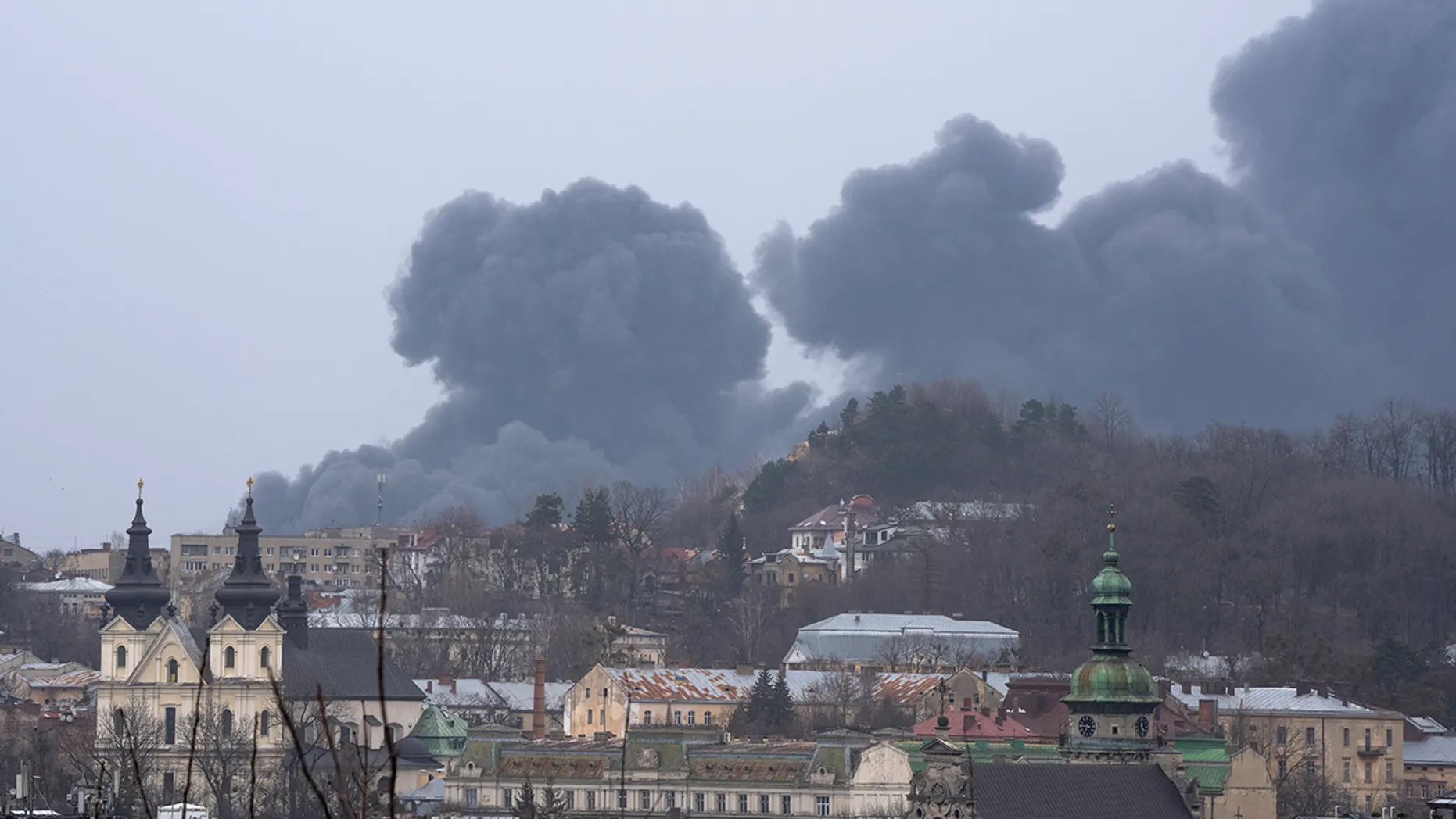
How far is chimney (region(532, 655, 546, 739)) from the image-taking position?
9782 centimetres

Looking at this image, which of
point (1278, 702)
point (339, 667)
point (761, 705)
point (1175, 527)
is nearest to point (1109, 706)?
point (1278, 702)

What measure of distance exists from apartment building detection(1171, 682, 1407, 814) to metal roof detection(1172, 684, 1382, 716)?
0.08 feet

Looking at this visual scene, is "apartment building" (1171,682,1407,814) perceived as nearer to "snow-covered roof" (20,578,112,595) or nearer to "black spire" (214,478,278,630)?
"black spire" (214,478,278,630)

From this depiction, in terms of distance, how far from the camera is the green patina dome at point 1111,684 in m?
74.2

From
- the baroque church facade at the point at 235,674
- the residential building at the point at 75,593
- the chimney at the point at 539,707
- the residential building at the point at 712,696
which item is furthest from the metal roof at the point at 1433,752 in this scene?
the residential building at the point at 75,593

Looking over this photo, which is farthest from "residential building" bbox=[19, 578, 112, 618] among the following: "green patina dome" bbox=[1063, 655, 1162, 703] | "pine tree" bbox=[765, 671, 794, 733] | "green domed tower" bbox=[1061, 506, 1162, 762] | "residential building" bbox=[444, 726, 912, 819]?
"green patina dome" bbox=[1063, 655, 1162, 703]

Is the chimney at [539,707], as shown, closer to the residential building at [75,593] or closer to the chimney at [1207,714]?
the chimney at [1207,714]

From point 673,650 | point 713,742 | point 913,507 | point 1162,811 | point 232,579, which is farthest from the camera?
point 913,507

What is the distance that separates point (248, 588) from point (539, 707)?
1376 cm

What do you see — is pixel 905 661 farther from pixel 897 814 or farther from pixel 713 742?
pixel 897 814

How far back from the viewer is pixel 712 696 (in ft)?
→ 356

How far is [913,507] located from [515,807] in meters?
89.7

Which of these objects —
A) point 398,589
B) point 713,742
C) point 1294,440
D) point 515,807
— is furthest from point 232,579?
point 1294,440

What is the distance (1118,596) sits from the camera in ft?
260
